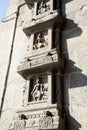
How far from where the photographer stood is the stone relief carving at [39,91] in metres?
4.07

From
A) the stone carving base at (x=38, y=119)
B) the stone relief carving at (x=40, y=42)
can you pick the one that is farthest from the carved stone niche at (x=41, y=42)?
the stone carving base at (x=38, y=119)

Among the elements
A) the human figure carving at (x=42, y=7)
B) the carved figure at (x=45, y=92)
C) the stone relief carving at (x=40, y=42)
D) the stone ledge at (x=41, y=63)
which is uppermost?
the human figure carving at (x=42, y=7)

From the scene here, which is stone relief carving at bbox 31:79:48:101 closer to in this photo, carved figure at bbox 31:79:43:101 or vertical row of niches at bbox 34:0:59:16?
carved figure at bbox 31:79:43:101

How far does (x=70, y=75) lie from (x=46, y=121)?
1021 mm

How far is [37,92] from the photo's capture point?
4168mm

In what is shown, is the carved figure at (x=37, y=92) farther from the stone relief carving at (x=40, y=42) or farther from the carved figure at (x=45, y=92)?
the stone relief carving at (x=40, y=42)

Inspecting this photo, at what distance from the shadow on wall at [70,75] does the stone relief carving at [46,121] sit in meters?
0.33

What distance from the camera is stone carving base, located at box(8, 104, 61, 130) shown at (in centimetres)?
352

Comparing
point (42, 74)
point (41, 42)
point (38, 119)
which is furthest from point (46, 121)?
point (41, 42)

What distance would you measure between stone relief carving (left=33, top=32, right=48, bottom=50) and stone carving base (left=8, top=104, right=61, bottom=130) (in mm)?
1440

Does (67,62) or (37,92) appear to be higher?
(67,62)

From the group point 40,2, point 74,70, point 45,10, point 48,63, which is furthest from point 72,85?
point 40,2

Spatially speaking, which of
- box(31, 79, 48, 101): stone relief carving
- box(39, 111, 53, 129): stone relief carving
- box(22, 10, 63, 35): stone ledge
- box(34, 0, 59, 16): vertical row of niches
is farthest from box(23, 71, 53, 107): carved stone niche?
box(34, 0, 59, 16): vertical row of niches

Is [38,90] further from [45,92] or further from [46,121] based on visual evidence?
[46,121]
